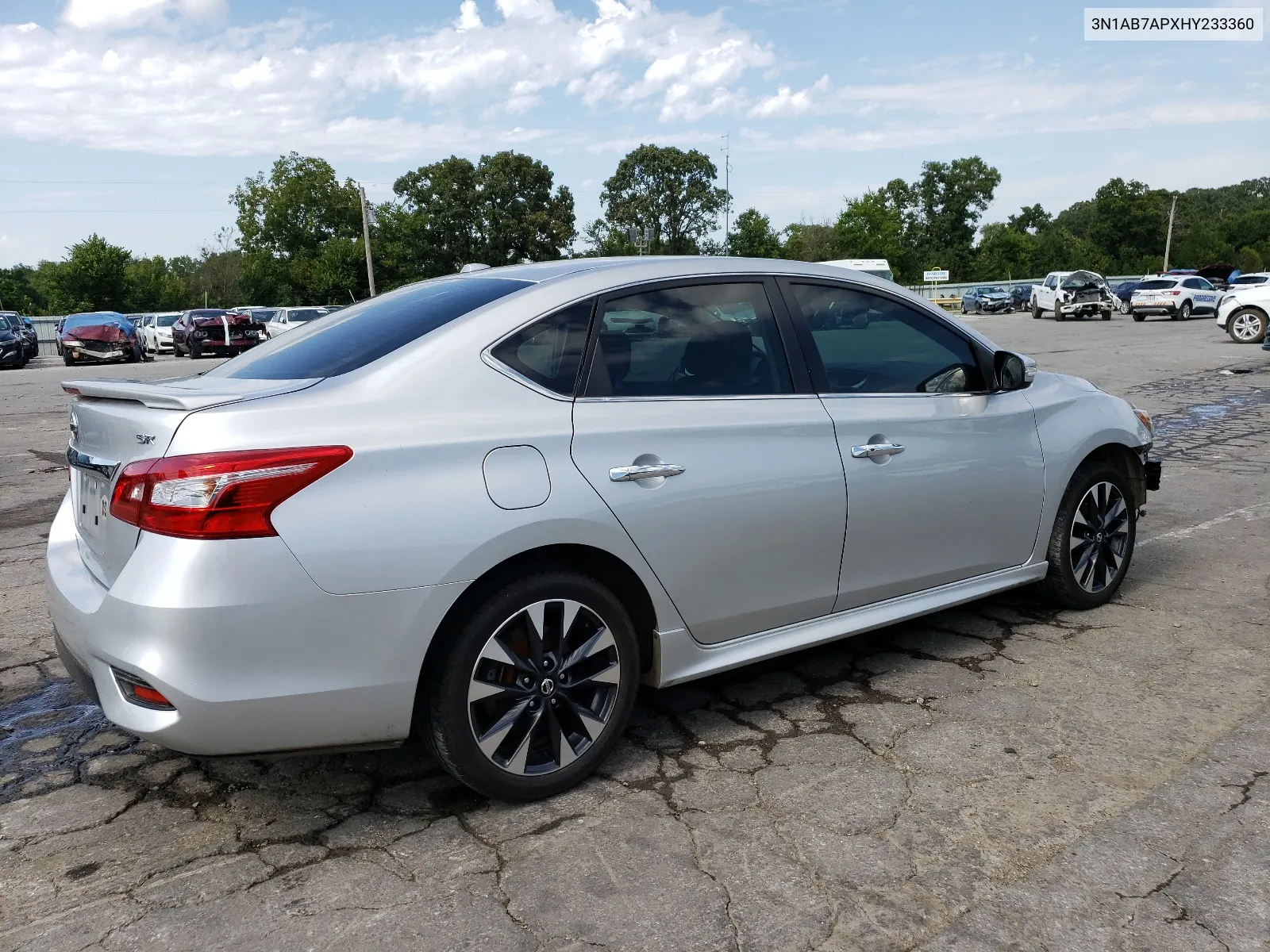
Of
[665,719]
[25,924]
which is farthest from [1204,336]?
[25,924]

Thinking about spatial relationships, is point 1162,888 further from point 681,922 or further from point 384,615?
point 384,615

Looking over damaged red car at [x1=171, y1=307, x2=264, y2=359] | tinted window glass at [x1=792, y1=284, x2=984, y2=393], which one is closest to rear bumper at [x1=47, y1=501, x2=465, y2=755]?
tinted window glass at [x1=792, y1=284, x2=984, y2=393]

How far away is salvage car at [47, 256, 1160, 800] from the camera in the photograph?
2.65 m

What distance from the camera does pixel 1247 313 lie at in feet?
75.6

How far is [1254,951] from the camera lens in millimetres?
2379

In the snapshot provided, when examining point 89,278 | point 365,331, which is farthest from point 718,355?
point 89,278

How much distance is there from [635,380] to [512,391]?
0.45 meters

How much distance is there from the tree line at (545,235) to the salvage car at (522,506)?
177ft

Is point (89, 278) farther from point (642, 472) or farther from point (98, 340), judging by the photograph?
point (642, 472)

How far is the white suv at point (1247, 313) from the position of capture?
22.6 metres

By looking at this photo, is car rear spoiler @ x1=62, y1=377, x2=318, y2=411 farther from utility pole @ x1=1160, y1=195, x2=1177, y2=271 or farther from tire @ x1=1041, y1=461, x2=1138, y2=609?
utility pole @ x1=1160, y1=195, x2=1177, y2=271

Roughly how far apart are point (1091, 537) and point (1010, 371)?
1.00 m

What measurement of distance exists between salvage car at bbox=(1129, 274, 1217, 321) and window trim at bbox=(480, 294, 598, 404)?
119ft

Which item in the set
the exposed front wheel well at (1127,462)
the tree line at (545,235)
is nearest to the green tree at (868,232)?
the tree line at (545,235)
